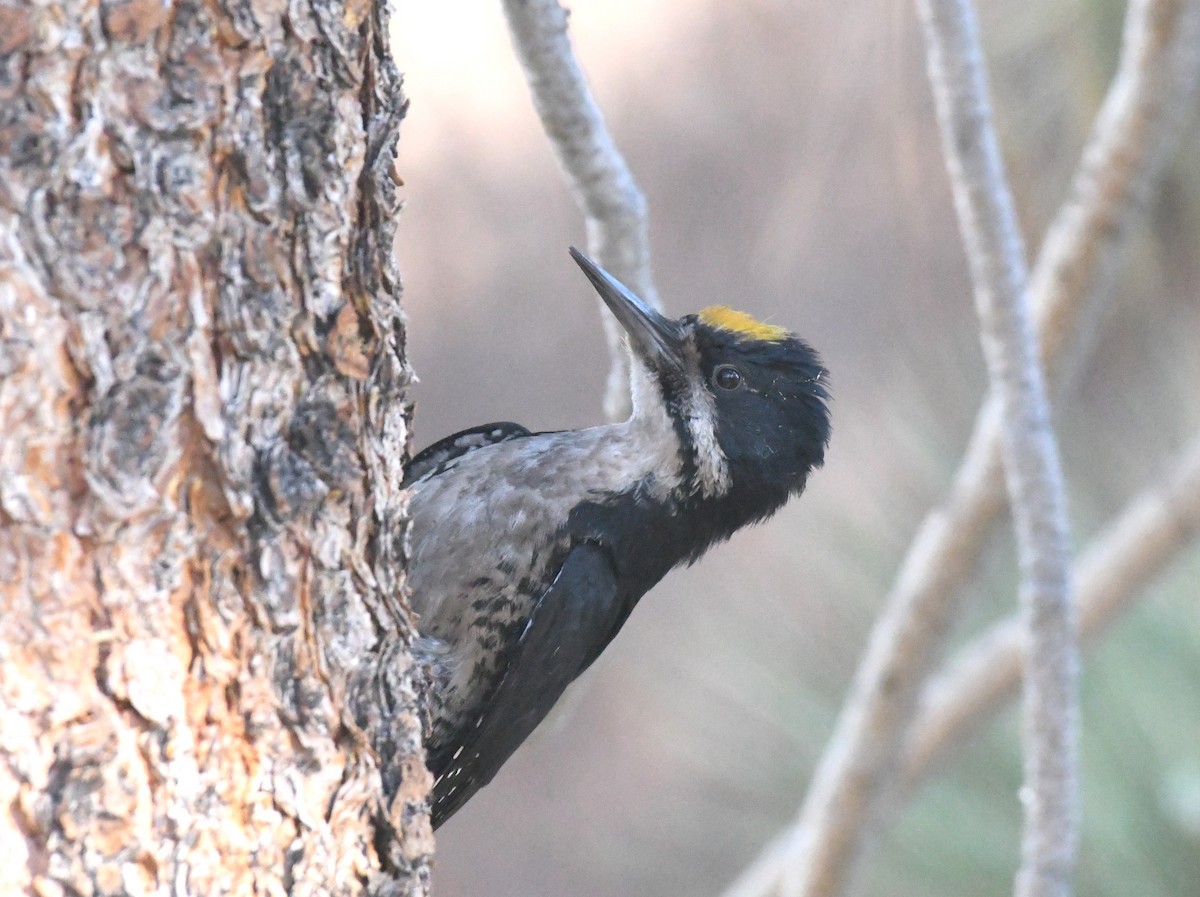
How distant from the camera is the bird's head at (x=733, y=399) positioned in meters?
2.68

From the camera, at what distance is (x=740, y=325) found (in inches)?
107

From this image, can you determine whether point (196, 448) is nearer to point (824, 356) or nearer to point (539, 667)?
point (539, 667)

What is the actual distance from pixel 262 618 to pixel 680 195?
695 centimetres

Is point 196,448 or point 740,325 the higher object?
point 740,325

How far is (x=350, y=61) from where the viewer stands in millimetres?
1519

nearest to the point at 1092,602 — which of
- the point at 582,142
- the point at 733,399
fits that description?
the point at 733,399

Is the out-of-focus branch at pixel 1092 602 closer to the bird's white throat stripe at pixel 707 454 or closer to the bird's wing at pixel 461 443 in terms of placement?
the bird's white throat stripe at pixel 707 454

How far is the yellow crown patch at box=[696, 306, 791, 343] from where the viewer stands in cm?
Answer: 272

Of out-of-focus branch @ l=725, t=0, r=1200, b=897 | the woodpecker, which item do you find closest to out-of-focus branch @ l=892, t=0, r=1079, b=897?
out-of-focus branch @ l=725, t=0, r=1200, b=897

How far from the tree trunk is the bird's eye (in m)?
1.19

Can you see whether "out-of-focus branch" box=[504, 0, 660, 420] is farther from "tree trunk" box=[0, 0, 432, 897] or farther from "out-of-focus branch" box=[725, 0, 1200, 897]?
"out-of-focus branch" box=[725, 0, 1200, 897]

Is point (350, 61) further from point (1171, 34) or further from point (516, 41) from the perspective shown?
point (1171, 34)

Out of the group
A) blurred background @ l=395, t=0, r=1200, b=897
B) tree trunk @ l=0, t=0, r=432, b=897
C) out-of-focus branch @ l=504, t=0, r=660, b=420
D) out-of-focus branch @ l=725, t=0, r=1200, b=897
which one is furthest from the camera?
blurred background @ l=395, t=0, r=1200, b=897

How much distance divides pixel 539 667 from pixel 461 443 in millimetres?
604
